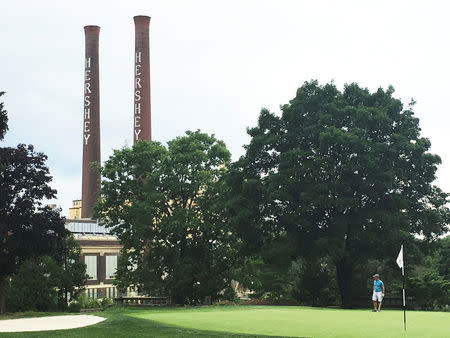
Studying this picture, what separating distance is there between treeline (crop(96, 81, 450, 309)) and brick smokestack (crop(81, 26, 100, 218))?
42.2 m

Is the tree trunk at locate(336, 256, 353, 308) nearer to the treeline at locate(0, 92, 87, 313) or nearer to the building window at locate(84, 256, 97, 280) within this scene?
the treeline at locate(0, 92, 87, 313)

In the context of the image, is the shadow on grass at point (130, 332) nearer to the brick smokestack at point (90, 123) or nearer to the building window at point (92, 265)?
the building window at point (92, 265)

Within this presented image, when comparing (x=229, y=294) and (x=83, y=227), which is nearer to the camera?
(x=229, y=294)

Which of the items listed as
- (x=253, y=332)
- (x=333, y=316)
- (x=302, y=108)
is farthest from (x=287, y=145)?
(x=253, y=332)

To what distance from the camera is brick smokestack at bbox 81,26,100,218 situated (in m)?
95.2

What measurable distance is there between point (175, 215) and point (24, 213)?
1413cm

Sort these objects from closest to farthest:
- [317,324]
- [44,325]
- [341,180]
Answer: [317,324], [44,325], [341,180]

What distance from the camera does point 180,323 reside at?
2544 cm

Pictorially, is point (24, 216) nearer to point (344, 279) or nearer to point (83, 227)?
point (344, 279)

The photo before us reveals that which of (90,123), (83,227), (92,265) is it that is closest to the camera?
(92,265)

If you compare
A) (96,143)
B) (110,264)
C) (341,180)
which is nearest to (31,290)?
(341,180)

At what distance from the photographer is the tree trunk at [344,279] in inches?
1777

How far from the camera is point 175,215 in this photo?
159ft

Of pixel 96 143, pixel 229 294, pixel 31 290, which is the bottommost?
pixel 229 294
